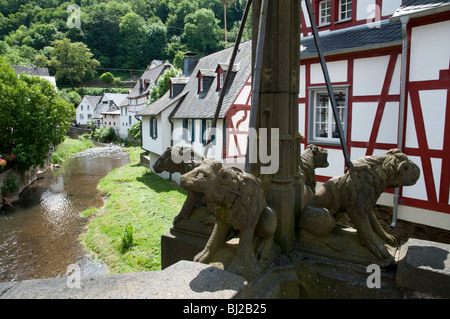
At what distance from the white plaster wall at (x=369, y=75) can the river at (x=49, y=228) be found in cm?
829

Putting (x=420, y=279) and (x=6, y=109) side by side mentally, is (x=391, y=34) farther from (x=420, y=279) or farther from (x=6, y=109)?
(x=6, y=109)

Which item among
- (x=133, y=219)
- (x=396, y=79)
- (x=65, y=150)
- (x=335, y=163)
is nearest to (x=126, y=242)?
(x=133, y=219)

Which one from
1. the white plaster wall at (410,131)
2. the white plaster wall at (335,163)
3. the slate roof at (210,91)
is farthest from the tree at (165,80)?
the white plaster wall at (410,131)

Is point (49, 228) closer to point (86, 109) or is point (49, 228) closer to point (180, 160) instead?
point (180, 160)

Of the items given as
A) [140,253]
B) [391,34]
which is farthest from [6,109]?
[391,34]

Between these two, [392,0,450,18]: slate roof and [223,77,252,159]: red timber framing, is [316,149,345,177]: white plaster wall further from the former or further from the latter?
[223,77,252,159]: red timber framing

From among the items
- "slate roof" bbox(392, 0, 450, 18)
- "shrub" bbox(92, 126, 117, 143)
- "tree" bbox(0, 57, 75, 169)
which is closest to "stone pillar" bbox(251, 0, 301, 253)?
"slate roof" bbox(392, 0, 450, 18)

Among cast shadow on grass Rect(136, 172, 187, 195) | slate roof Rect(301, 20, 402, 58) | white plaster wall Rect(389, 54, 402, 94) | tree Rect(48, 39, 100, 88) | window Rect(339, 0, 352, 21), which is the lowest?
cast shadow on grass Rect(136, 172, 187, 195)

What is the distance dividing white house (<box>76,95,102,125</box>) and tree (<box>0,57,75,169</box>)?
149 ft

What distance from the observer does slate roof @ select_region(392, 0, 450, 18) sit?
6.35 m

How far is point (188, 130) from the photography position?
1823cm

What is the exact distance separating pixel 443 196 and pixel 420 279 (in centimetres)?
509

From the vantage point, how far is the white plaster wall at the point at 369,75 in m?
8.05

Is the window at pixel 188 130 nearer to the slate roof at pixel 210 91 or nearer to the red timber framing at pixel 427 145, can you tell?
the slate roof at pixel 210 91
